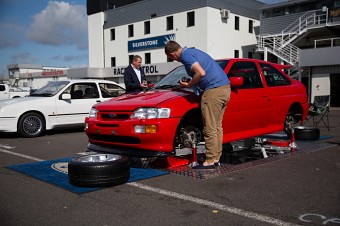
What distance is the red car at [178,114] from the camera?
15.1 ft

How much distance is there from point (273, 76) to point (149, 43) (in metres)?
28.8

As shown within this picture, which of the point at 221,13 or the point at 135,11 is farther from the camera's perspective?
the point at 135,11

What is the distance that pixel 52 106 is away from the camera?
909cm

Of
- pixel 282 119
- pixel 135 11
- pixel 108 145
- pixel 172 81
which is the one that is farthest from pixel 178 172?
pixel 135 11

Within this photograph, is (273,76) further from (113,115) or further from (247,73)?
(113,115)

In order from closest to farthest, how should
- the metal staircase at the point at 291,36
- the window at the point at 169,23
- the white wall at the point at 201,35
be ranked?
the metal staircase at the point at 291,36 → the white wall at the point at 201,35 → the window at the point at 169,23

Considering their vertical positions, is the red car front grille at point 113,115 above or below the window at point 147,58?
below

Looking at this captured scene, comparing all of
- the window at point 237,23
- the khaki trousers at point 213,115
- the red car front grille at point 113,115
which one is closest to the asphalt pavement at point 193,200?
the khaki trousers at point 213,115

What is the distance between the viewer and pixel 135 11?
3606cm

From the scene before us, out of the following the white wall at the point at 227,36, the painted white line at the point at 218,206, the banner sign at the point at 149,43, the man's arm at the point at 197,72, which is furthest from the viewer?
the banner sign at the point at 149,43

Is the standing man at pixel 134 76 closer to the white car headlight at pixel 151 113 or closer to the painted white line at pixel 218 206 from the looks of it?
the white car headlight at pixel 151 113

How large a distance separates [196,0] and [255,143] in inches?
1023

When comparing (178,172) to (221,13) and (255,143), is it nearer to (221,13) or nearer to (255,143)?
(255,143)

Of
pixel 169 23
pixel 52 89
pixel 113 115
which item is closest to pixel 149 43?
pixel 169 23
